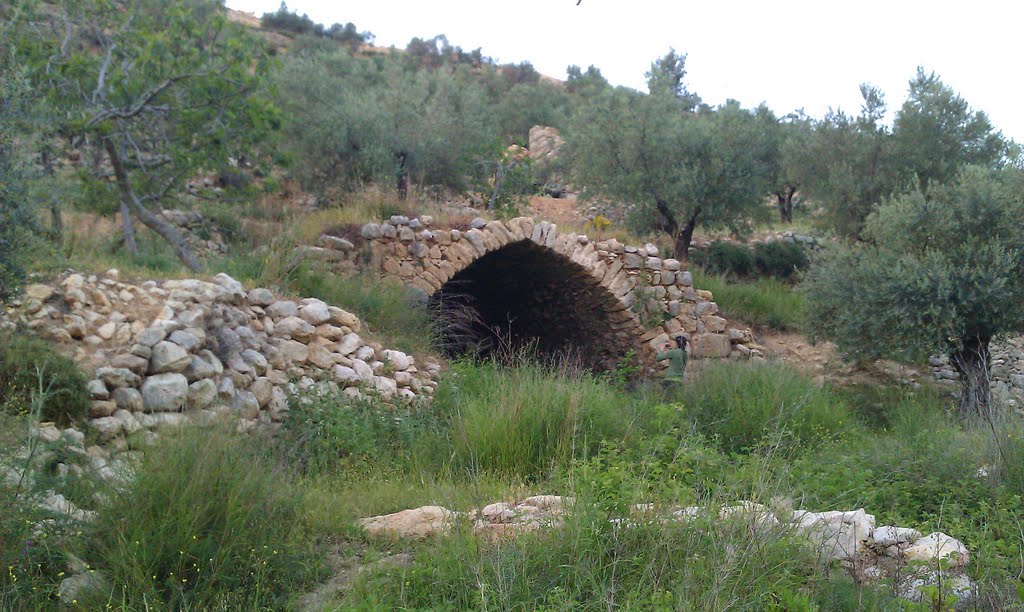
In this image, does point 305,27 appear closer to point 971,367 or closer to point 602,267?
point 602,267

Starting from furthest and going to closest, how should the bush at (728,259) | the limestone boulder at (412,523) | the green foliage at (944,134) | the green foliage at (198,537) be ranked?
1. the bush at (728,259)
2. the green foliage at (944,134)
3. the limestone boulder at (412,523)
4. the green foliage at (198,537)

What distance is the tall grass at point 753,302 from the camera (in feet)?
47.4

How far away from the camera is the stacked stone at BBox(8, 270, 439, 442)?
19.9 feet

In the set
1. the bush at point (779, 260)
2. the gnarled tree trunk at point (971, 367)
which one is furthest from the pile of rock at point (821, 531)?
the bush at point (779, 260)

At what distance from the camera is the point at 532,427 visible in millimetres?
6109

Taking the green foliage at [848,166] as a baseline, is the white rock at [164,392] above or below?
below

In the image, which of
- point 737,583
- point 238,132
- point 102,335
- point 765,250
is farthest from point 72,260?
point 765,250

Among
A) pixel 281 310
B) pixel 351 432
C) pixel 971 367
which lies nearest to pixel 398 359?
pixel 281 310

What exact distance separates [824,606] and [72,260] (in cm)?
674

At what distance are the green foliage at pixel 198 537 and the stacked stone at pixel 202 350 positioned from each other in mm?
951

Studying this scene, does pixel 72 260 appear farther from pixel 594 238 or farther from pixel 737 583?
pixel 594 238

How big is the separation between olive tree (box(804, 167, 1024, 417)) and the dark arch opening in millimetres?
3571

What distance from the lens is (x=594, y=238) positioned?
13.3 meters

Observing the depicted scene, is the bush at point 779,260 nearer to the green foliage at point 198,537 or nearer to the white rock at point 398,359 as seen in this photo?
the white rock at point 398,359
